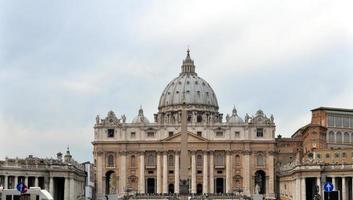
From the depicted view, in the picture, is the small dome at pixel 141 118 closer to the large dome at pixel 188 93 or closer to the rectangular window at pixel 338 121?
the large dome at pixel 188 93

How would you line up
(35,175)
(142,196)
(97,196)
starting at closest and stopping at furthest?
(35,175), (142,196), (97,196)

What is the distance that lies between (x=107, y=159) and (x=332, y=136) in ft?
138

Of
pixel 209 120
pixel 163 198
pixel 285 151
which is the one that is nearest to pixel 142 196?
pixel 163 198

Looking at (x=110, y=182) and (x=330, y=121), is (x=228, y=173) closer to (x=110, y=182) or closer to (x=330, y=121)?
(x=330, y=121)

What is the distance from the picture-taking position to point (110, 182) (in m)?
151

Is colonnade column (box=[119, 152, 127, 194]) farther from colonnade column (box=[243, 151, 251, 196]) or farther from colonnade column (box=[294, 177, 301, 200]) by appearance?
colonnade column (box=[294, 177, 301, 200])

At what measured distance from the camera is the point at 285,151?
513 feet

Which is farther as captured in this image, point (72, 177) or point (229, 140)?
point (229, 140)

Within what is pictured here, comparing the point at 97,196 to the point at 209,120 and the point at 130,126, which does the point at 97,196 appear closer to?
the point at 130,126

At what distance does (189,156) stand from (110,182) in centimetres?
1763

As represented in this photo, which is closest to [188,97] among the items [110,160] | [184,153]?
[110,160]

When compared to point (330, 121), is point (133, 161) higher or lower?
lower

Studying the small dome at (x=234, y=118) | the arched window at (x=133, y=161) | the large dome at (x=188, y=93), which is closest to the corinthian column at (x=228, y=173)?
the small dome at (x=234, y=118)

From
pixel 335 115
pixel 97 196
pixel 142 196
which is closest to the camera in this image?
pixel 142 196
